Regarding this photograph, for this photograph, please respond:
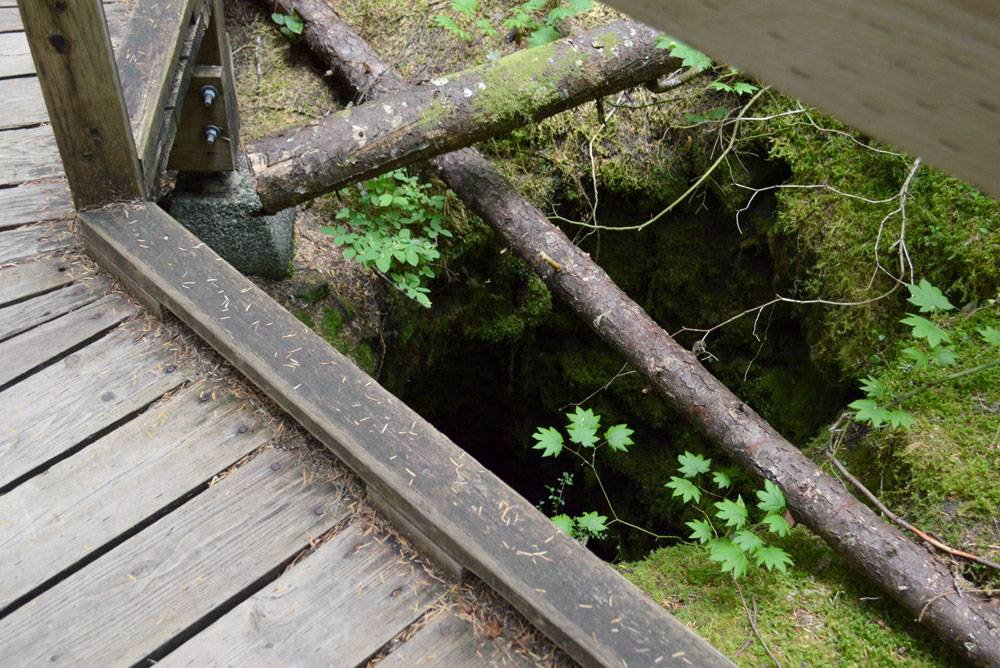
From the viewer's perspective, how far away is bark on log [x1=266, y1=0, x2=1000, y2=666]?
218 centimetres

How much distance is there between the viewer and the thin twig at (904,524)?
7.30ft

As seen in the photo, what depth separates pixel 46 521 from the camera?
1648 mm

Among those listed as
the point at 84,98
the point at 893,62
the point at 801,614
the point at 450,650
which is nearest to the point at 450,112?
the point at 84,98

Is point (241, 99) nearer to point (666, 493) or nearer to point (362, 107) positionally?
point (362, 107)

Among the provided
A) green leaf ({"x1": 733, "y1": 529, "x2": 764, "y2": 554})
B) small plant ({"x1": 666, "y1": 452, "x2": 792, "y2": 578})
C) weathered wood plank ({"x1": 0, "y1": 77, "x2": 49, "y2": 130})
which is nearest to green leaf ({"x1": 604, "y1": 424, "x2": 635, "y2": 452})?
small plant ({"x1": 666, "y1": 452, "x2": 792, "y2": 578})

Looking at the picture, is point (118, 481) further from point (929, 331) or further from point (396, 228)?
point (929, 331)

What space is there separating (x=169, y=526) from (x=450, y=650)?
2.50ft

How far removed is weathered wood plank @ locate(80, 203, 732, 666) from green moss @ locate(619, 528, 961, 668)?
0.95 meters

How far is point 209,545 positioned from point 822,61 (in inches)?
65.2

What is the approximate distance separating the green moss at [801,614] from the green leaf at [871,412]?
0.53 meters

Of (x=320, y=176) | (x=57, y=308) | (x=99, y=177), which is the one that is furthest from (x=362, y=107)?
(x=57, y=308)

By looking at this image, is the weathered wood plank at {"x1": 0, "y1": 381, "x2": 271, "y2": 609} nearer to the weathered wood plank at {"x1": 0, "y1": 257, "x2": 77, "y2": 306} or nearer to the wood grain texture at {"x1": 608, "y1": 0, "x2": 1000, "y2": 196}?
the weathered wood plank at {"x1": 0, "y1": 257, "x2": 77, "y2": 306}

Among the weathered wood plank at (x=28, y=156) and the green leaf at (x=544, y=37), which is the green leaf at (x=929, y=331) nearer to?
the green leaf at (x=544, y=37)

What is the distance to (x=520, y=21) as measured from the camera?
379 centimetres
